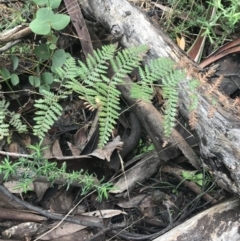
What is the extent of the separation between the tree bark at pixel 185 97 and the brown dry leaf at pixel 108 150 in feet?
1.21

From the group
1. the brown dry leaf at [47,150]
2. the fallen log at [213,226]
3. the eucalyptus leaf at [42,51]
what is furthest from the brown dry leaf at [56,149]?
the fallen log at [213,226]

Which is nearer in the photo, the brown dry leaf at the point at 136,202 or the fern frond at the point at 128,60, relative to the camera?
the fern frond at the point at 128,60

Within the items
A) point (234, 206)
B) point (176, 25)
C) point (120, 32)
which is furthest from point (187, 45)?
point (234, 206)

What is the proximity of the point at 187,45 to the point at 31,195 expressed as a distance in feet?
3.94

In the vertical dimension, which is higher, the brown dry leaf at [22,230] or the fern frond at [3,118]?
the fern frond at [3,118]

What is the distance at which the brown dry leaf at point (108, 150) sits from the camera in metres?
1.96

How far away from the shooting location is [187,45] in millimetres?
2404

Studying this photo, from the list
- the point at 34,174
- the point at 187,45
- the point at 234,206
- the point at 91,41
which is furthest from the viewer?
the point at 187,45

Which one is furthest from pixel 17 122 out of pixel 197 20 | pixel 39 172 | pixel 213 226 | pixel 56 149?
pixel 197 20

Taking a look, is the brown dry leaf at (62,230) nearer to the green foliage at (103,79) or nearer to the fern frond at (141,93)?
the green foliage at (103,79)

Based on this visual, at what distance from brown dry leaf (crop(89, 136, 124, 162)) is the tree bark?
0.37 meters

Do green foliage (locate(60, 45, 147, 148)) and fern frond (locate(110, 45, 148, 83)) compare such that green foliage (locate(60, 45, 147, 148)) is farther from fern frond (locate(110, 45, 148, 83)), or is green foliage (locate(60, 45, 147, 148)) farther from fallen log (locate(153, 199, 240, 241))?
fallen log (locate(153, 199, 240, 241))

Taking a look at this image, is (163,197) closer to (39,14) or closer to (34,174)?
(34,174)

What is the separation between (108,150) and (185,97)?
1.50 ft
